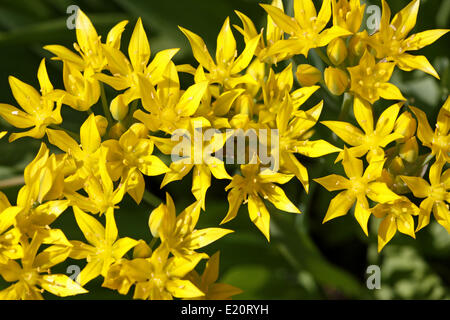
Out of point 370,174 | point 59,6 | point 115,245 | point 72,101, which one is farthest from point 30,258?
point 59,6

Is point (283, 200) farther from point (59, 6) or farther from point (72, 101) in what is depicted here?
point (59, 6)

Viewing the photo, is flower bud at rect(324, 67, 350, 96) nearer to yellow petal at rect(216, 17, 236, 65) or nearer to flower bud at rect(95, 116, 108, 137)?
yellow petal at rect(216, 17, 236, 65)

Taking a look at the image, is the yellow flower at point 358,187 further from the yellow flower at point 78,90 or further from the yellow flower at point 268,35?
the yellow flower at point 78,90

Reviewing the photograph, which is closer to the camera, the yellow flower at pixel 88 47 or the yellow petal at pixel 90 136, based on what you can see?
the yellow petal at pixel 90 136

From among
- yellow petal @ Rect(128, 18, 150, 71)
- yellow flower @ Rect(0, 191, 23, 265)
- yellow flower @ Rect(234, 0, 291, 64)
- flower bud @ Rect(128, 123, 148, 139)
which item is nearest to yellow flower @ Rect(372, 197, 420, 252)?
yellow flower @ Rect(234, 0, 291, 64)

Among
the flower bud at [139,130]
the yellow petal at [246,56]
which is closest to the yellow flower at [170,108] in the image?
the flower bud at [139,130]

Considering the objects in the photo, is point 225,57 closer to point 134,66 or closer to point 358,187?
point 134,66
